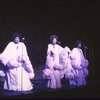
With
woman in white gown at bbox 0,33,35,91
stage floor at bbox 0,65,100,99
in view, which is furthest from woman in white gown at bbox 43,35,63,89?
woman in white gown at bbox 0,33,35,91

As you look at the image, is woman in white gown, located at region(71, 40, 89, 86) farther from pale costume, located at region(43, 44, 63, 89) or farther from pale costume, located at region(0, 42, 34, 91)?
pale costume, located at region(0, 42, 34, 91)

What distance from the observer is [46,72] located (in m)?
5.56

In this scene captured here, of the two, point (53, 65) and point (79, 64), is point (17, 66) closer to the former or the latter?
point (53, 65)

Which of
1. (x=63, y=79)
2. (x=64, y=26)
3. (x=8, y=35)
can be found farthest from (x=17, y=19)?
(x=63, y=79)

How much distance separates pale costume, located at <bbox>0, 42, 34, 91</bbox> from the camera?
524cm

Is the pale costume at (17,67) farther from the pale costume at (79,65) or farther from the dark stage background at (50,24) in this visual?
the pale costume at (79,65)

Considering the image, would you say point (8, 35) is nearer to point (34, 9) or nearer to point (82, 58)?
point (34, 9)

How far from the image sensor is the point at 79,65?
5926mm

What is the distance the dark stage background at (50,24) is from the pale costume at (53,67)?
0.11 m

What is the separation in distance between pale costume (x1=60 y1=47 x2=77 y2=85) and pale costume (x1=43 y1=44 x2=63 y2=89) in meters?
0.09

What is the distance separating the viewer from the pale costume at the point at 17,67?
5.24m

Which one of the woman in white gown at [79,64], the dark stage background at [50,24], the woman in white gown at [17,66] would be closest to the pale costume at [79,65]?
the woman in white gown at [79,64]

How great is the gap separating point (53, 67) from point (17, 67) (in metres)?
0.68

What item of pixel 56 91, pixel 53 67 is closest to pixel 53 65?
pixel 53 67
